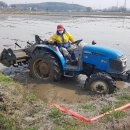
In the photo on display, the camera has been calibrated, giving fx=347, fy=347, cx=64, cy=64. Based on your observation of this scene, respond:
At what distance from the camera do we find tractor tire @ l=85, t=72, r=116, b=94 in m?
9.37

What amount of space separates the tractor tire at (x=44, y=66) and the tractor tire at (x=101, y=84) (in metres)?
1.36

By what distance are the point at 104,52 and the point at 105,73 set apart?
23.7 inches

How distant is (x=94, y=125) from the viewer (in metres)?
6.48

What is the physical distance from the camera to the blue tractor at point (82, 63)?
9555mm

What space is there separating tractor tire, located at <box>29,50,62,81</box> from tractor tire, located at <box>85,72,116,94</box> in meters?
1.36

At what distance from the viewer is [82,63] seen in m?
10.3

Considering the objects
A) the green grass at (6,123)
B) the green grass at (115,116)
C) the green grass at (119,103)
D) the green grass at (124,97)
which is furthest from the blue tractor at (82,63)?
the green grass at (6,123)

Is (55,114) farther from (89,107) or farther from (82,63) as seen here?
(82,63)

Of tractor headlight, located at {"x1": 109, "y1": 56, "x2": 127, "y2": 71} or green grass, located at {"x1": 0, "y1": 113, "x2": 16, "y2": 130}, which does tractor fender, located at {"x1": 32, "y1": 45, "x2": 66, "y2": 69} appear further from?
green grass, located at {"x1": 0, "y1": 113, "x2": 16, "y2": 130}

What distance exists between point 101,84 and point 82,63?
3.74 ft

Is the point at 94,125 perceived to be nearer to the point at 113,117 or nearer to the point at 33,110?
the point at 113,117

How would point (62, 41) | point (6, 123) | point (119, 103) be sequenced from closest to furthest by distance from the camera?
1. point (6, 123)
2. point (119, 103)
3. point (62, 41)

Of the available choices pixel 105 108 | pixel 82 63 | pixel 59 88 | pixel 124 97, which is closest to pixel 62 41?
pixel 82 63

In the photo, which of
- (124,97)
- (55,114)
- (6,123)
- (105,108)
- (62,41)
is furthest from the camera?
(62,41)
